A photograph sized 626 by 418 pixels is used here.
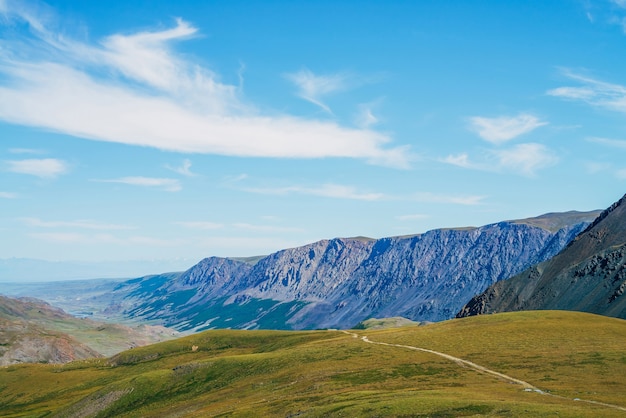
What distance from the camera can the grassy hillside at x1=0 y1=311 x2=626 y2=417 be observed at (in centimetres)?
6060

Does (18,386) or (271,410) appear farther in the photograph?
(18,386)

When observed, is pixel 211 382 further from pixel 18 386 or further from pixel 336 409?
pixel 18 386

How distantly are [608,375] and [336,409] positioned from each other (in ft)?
117

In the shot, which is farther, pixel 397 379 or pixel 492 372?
pixel 397 379

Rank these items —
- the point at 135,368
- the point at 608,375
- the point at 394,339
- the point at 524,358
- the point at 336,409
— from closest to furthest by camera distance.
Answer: the point at 336,409 < the point at 608,375 < the point at 524,358 < the point at 394,339 < the point at 135,368

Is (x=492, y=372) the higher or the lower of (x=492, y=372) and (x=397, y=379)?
the higher

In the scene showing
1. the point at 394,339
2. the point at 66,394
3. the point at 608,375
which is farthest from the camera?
the point at 66,394

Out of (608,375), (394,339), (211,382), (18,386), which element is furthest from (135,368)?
(608,375)

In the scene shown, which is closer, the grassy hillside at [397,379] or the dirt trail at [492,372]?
the dirt trail at [492,372]

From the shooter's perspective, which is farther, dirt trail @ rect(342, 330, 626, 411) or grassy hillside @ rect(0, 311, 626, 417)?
grassy hillside @ rect(0, 311, 626, 417)

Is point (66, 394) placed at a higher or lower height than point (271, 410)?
lower

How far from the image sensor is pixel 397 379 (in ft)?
271

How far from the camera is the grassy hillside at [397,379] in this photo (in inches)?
2386

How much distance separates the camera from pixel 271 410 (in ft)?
240
